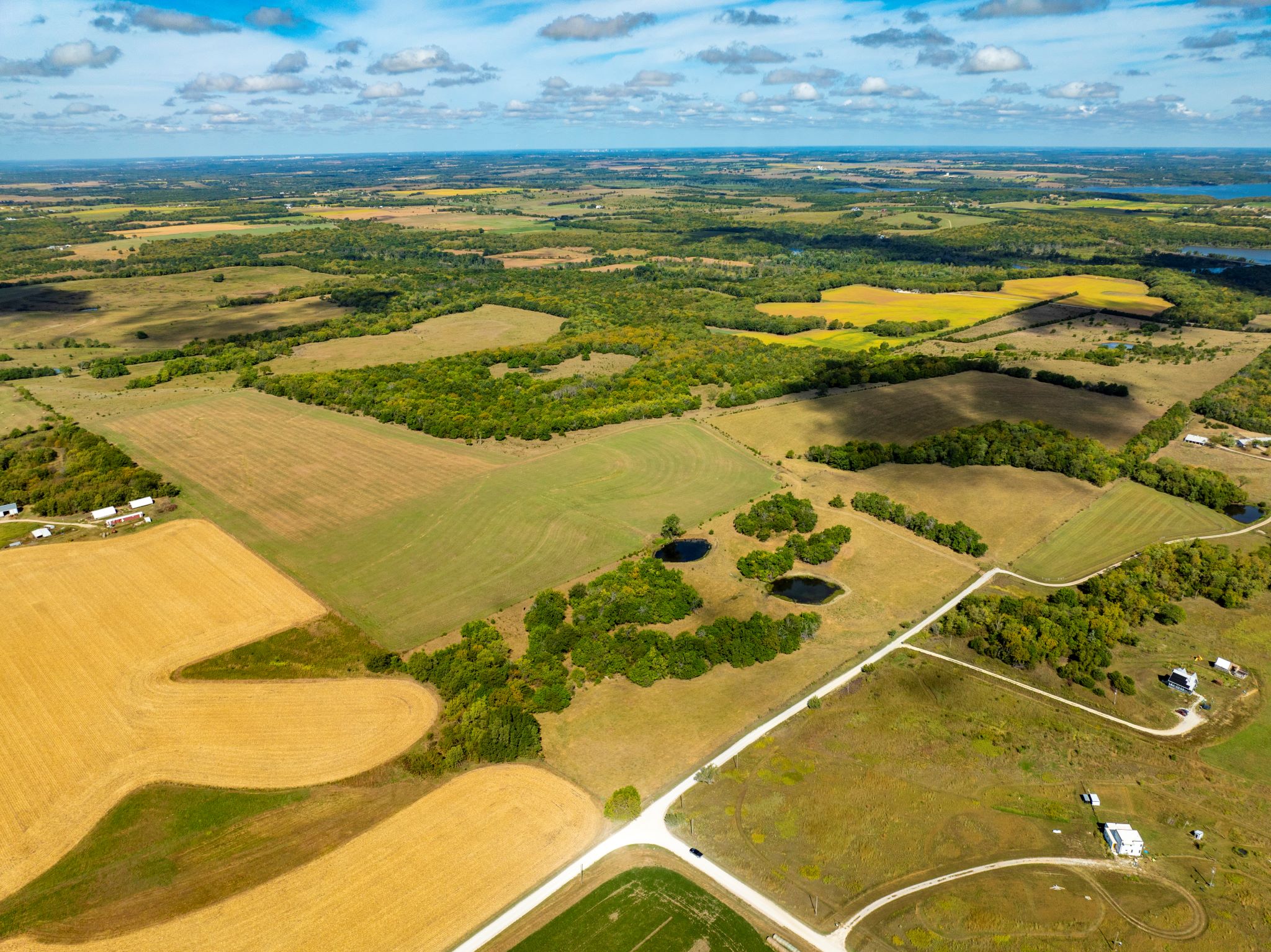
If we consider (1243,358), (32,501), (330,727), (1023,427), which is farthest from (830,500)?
(1243,358)

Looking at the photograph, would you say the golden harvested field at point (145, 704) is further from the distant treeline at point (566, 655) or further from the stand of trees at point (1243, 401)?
the stand of trees at point (1243, 401)

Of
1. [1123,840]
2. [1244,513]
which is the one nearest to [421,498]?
[1123,840]

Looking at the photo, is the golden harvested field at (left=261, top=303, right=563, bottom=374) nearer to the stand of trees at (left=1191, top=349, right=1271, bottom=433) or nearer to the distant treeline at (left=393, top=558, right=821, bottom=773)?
the distant treeline at (left=393, top=558, right=821, bottom=773)

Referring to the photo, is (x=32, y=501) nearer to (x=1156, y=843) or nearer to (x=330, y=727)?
(x=330, y=727)

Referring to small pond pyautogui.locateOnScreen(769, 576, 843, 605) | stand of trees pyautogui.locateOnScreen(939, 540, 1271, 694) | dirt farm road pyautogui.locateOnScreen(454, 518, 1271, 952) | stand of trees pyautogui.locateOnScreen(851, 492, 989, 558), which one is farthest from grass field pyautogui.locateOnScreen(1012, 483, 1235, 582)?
dirt farm road pyautogui.locateOnScreen(454, 518, 1271, 952)

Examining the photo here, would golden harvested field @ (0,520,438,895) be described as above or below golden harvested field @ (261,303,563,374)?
below

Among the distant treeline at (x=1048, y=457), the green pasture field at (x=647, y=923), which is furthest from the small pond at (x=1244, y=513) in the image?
the green pasture field at (x=647, y=923)

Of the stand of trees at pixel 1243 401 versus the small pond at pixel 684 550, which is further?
the stand of trees at pixel 1243 401
